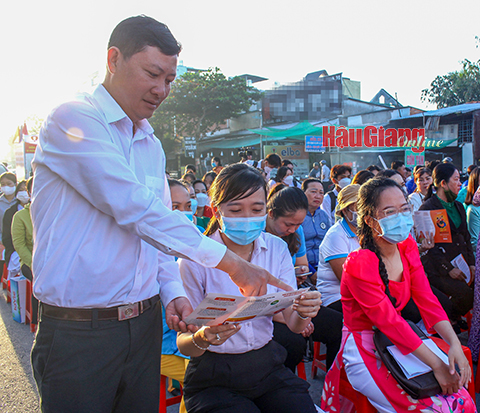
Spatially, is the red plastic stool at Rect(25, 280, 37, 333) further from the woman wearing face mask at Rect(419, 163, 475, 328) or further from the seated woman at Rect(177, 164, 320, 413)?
the woman wearing face mask at Rect(419, 163, 475, 328)

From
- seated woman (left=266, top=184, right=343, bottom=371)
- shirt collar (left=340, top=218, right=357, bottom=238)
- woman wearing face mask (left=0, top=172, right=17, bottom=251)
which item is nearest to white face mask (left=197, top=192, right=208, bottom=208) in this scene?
woman wearing face mask (left=0, top=172, right=17, bottom=251)

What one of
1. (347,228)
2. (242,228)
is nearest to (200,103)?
(347,228)

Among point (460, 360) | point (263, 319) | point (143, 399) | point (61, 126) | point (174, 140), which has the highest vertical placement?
point (174, 140)

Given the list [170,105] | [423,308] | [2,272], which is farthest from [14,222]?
[170,105]

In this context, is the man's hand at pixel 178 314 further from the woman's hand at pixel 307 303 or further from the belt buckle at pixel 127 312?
the woman's hand at pixel 307 303

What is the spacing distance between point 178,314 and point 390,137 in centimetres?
1421

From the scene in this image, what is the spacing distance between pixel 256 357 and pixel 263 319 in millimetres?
176

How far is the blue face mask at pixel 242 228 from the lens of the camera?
186 cm

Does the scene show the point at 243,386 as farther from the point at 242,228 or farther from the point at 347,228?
the point at 347,228

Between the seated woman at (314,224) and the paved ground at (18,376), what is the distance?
3.63 feet

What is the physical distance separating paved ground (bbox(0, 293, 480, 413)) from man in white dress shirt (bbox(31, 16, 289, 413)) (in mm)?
1926

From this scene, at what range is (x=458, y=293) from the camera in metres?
3.70

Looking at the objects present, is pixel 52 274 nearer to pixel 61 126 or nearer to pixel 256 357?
pixel 61 126

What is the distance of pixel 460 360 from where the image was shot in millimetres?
1969
